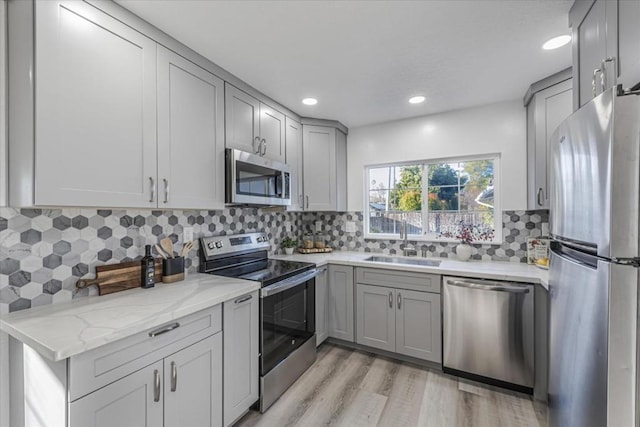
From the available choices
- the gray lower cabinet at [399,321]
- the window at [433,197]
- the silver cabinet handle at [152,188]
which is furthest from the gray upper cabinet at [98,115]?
the window at [433,197]

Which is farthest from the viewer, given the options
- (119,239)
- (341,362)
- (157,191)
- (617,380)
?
(341,362)

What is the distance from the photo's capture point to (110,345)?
110cm

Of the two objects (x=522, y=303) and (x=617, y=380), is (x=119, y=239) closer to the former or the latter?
(x=617, y=380)

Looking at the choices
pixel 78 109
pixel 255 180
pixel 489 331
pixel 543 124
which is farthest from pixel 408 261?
pixel 78 109

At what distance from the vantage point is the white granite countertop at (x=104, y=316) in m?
1.01

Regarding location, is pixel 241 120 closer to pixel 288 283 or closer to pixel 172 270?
pixel 172 270

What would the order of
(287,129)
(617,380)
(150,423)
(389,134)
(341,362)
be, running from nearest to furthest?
(617,380) → (150,423) → (341,362) → (287,129) → (389,134)

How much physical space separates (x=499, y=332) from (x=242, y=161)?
7.71 ft

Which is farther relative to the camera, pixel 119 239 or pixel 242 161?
pixel 242 161

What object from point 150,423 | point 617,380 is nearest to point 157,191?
point 150,423

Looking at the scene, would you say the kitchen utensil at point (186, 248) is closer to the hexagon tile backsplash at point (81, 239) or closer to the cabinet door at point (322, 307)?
the hexagon tile backsplash at point (81, 239)

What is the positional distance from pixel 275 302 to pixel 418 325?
1.31 meters

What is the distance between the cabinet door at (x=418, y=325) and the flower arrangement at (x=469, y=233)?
732 mm

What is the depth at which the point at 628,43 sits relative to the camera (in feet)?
3.21
